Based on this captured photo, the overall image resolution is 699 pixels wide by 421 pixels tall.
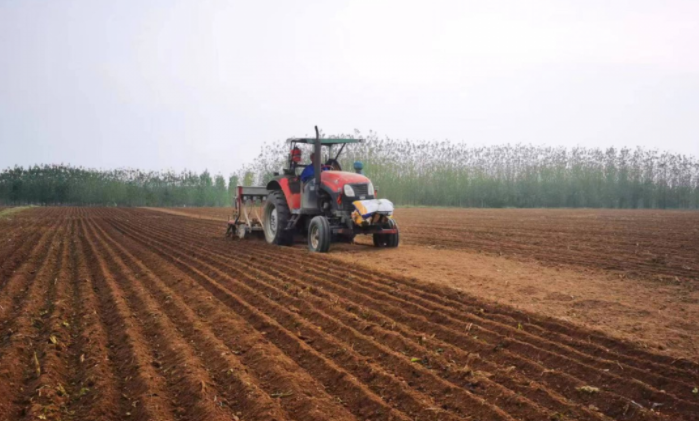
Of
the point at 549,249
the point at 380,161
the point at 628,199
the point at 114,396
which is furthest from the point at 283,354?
the point at 628,199

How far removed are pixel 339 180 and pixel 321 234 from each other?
1.11 metres

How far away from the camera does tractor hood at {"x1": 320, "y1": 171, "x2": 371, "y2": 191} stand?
34.8 ft

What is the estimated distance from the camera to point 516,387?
3.78 meters

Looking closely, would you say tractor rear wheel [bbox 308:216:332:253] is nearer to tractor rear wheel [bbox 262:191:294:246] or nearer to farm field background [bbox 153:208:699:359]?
farm field background [bbox 153:208:699:359]

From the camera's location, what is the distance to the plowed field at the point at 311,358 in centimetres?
350

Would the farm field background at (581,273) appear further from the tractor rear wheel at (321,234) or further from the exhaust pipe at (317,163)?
the exhaust pipe at (317,163)

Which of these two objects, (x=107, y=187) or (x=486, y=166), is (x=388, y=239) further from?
(x=107, y=187)

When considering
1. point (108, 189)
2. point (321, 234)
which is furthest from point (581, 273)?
A: point (108, 189)

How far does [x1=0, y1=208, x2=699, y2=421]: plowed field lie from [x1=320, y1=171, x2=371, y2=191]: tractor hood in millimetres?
3417

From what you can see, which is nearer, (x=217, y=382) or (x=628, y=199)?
(x=217, y=382)

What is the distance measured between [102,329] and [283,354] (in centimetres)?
194

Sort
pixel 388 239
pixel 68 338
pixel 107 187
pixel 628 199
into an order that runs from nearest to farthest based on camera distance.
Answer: pixel 68 338 < pixel 388 239 < pixel 628 199 < pixel 107 187

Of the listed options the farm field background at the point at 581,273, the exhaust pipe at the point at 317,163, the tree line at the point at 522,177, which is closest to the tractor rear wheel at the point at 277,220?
the farm field background at the point at 581,273

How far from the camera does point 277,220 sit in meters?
11.7
